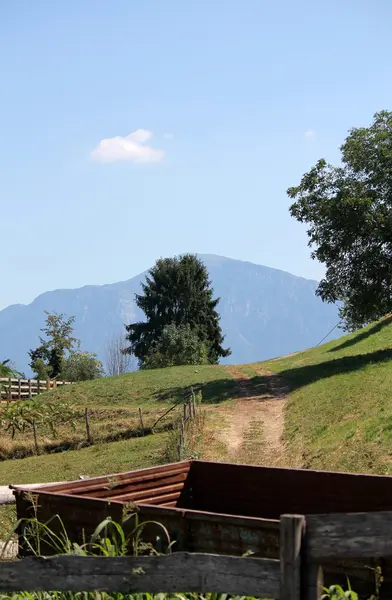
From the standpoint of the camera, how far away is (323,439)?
74.5 ft

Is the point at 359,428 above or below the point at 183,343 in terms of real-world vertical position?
below

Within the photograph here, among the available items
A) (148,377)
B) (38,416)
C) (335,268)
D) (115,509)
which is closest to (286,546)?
(115,509)

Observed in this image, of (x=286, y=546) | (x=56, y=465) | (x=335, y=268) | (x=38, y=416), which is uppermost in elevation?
(x=335, y=268)

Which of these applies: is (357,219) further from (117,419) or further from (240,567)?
(240,567)

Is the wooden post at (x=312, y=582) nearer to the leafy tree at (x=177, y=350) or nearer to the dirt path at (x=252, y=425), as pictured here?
the dirt path at (x=252, y=425)

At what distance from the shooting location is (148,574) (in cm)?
534

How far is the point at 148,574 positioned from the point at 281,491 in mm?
4060

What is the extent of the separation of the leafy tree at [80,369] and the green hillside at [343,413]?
130 ft

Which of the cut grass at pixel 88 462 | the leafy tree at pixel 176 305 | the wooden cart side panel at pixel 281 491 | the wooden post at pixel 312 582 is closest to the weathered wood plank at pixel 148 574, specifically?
the wooden post at pixel 312 582

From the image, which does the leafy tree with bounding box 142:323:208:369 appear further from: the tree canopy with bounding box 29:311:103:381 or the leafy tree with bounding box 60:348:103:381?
the tree canopy with bounding box 29:311:103:381

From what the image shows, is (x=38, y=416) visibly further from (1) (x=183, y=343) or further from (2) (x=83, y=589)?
(1) (x=183, y=343)

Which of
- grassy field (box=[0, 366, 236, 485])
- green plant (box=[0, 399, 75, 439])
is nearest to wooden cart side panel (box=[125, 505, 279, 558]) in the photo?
green plant (box=[0, 399, 75, 439])

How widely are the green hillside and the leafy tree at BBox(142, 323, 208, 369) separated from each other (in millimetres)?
29042

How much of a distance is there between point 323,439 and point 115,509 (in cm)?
1598
